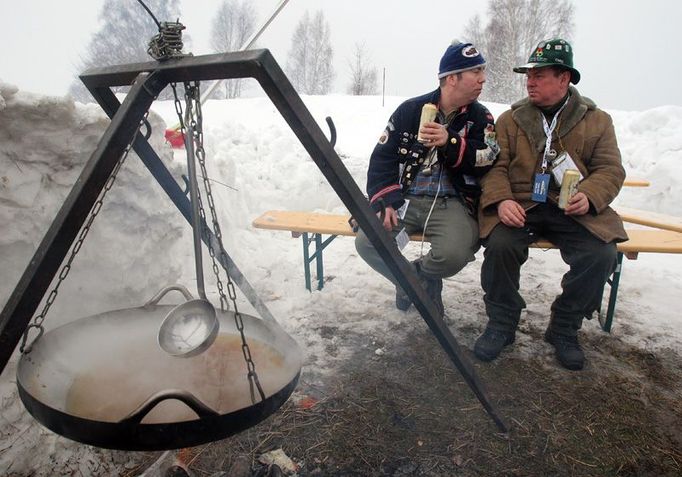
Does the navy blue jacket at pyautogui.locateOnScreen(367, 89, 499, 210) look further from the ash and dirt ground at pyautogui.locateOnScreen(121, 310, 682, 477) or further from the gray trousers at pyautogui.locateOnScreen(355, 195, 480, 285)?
the ash and dirt ground at pyautogui.locateOnScreen(121, 310, 682, 477)

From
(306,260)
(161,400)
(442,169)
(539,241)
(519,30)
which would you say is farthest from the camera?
(519,30)

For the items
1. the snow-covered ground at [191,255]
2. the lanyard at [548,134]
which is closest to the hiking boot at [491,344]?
the snow-covered ground at [191,255]

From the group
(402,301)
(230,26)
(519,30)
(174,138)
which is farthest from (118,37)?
(402,301)

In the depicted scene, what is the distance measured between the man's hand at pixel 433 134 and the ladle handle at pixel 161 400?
2055 mm

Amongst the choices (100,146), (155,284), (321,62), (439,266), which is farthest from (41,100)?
(321,62)

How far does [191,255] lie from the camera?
159 inches

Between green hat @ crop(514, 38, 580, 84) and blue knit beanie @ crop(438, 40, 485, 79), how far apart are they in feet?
1.08

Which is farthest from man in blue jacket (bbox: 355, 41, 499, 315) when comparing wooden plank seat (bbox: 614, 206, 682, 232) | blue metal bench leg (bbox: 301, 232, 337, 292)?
wooden plank seat (bbox: 614, 206, 682, 232)

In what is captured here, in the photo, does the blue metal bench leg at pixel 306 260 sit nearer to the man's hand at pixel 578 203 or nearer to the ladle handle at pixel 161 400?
the man's hand at pixel 578 203

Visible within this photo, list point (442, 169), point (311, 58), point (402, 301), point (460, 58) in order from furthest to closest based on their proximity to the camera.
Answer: point (311, 58) → point (402, 301) → point (442, 169) → point (460, 58)

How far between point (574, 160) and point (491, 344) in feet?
4.54

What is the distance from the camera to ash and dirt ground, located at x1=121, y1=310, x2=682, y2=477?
2.15 metres

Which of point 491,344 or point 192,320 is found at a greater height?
point 192,320

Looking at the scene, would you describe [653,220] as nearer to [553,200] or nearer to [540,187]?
[553,200]
